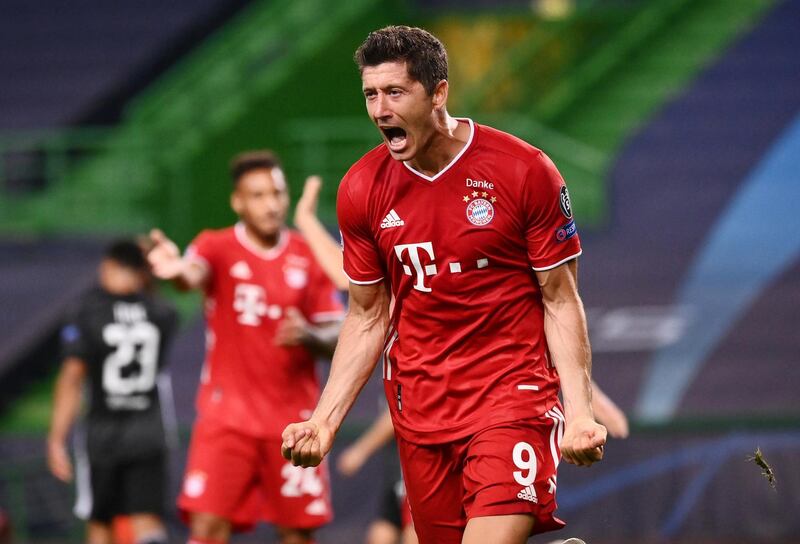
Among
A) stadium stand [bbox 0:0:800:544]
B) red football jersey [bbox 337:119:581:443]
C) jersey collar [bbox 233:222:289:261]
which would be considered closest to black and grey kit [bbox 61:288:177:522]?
jersey collar [bbox 233:222:289:261]

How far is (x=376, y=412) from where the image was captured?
50.1ft

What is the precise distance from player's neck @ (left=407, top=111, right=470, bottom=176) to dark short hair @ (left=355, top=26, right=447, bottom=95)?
19cm

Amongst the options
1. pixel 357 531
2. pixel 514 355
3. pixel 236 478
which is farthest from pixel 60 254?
pixel 514 355

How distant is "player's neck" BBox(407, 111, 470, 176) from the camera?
17.5 ft

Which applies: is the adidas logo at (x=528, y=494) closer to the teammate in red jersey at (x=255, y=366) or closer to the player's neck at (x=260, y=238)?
the teammate in red jersey at (x=255, y=366)

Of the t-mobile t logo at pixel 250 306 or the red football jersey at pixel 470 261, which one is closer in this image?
the red football jersey at pixel 470 261

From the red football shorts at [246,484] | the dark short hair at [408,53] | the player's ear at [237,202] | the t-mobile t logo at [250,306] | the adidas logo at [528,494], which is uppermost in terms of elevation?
the dark short hair at [408,53]

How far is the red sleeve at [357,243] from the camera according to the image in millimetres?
5477

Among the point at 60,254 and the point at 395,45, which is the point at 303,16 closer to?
the point at 60,254

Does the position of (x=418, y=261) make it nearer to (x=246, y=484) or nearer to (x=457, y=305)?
(x=457, y=305)

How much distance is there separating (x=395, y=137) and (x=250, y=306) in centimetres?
326

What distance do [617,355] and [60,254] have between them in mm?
6323

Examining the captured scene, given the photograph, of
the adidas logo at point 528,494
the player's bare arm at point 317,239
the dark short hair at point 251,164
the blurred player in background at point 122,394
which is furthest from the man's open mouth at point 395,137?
the blurred player in background at point 122,394

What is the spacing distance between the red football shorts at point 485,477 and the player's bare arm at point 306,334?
2.28m
